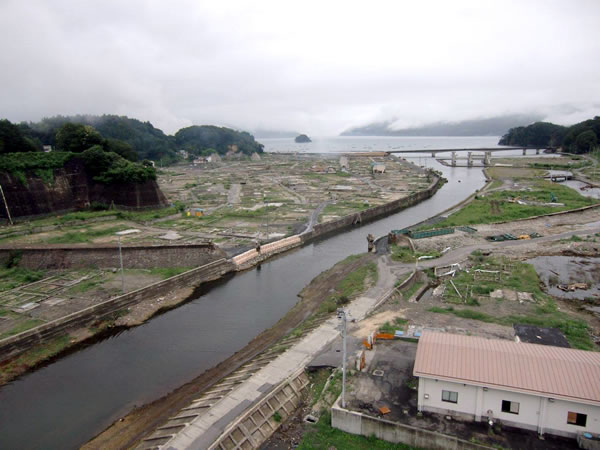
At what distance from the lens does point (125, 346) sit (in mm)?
26000

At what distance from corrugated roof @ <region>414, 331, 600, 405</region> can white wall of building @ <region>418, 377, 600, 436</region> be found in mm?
352

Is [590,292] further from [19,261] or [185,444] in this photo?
[19,261]

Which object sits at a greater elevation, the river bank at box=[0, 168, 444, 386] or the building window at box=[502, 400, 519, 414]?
the building window at box=[502, 400, 519, 414]

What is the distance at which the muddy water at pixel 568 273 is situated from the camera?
105 feet

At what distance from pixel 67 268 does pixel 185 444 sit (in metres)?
29.3

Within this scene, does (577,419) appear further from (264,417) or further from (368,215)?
(368,215)

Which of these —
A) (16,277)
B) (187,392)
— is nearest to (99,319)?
(187,392)

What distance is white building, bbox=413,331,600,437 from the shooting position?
43.7 ft

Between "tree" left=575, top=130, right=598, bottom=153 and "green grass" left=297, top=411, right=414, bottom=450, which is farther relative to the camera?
"tree" left=575, top=130, right=598, bottom=153

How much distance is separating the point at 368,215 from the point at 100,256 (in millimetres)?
40443

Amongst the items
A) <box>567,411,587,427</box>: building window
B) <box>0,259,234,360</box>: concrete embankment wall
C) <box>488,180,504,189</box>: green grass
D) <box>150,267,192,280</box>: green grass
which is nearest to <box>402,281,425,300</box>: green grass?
<box>567,411,587,427</box>: building window

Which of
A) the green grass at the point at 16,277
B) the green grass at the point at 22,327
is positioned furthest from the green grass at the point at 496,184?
the green grass at the point at 22,327

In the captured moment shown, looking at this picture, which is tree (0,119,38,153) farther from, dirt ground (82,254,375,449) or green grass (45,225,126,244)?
dirt ground (82,254,375,449)

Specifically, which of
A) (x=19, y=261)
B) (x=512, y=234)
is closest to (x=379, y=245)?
(x=512, y=234)
